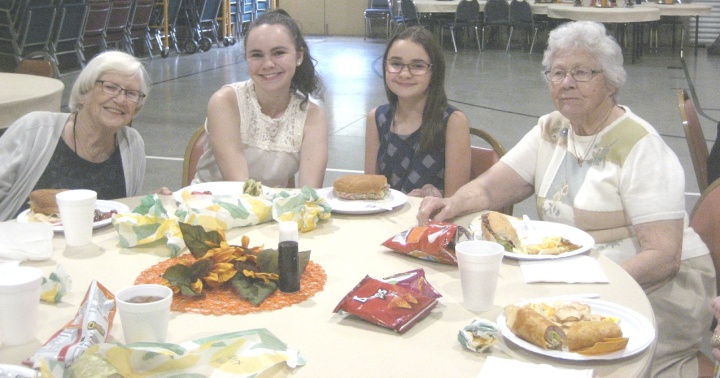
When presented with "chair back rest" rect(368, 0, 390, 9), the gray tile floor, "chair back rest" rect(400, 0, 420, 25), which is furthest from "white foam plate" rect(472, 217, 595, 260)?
"chair back rest" rect(368, 0, 390, 9)

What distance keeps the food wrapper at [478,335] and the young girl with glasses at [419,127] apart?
4.76 ft

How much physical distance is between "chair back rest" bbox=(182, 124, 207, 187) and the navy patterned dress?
2.36ft

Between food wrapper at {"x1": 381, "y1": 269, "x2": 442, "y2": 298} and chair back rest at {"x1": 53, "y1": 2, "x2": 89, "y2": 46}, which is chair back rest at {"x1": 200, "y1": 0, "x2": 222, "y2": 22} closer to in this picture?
chair back rest at {"x1": 53, "y1": 2, "x2": 89, "y2": 46}

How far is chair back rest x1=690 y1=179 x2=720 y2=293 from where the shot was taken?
2.27 meters

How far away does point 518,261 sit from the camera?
196 centimetres

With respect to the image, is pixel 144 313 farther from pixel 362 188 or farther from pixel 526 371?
pixel 362 188

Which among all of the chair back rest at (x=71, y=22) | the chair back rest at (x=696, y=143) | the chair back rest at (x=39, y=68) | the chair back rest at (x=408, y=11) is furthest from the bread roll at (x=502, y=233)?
the chair back rest at (x=408, y=11)

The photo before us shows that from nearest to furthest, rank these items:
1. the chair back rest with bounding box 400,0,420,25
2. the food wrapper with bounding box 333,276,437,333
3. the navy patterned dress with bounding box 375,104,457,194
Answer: the food wrapper with bounding box 333,276,437,333
the navy patterned dress with bounding box 375,104,457,194
the chair back rest with bounding box 400,0,420,25

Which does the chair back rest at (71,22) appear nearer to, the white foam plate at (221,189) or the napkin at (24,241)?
the white foam plate at (221,189)

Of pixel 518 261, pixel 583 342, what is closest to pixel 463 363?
pixel 583 342

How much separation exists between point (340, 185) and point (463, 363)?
112 cm

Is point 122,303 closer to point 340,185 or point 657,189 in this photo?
point 340,185

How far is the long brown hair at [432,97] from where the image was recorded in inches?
118

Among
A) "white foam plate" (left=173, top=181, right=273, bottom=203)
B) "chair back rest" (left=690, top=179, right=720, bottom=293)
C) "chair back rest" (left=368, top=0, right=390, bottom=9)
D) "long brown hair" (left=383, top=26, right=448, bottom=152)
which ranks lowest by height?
"chair back rest" (left=690, top=179, right=720, bottom=293)
